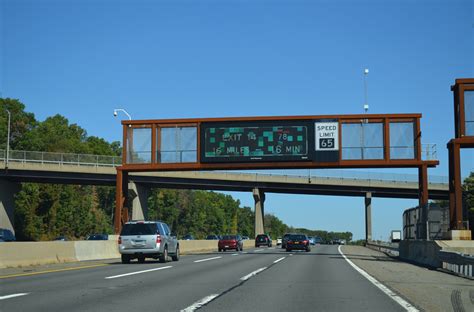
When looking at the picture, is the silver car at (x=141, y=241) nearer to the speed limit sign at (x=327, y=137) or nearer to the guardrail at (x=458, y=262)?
the guardrail at (x=458, y=262)

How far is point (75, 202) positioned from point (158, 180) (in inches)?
1103

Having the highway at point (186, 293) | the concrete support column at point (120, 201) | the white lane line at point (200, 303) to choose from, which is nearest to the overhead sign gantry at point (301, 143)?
the concrete support column at point (120, 201)

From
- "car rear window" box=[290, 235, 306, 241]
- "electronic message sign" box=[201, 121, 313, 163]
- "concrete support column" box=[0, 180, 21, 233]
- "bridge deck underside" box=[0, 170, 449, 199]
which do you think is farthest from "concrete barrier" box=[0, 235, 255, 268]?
"concrete support column" box=[0, 180, 21, 233]

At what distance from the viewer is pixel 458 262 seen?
73.6ft

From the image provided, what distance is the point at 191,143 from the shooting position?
40.9 meters

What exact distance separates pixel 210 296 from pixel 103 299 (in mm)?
2326

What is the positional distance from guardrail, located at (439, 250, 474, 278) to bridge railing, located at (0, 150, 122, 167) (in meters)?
49.8

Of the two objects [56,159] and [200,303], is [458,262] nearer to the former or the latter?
[200,303]

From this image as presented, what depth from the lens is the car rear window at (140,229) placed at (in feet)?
88.0

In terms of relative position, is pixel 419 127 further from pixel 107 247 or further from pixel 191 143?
pixel 107 247

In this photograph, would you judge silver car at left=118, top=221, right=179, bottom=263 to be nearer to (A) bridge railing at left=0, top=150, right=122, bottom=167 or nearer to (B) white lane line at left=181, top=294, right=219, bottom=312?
(B) white lane line at left=181, top=294, right=219, bottom=312

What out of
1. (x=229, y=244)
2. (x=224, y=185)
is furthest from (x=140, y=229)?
(x=224, y=185)

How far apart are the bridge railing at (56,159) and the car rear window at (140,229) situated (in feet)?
144

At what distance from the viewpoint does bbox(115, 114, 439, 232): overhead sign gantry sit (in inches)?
1549
